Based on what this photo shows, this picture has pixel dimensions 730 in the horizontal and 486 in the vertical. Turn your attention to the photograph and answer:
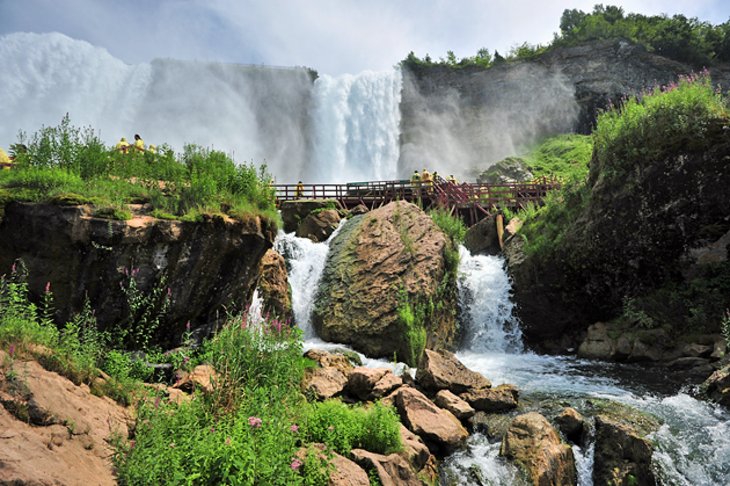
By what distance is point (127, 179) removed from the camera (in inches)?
329

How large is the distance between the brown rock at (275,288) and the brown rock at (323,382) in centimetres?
450

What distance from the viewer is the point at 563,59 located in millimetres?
44500

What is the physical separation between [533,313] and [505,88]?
3903 cm

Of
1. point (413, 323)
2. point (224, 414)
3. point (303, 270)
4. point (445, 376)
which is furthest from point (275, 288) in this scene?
point (224, 414)

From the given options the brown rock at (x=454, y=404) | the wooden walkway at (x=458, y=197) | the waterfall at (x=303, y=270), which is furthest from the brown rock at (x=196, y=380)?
the wooden walkway at (x=458, y=197)

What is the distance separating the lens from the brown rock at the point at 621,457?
17.2ft

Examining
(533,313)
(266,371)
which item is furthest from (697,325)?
(266,371)

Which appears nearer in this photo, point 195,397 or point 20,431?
point 20,431

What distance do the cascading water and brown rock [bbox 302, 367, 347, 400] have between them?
2050 millimetres

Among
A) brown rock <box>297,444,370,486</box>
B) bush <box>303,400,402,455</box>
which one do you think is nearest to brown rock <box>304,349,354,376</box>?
bush <box>303,400,402,455</box>

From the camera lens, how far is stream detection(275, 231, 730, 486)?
5.54 meters

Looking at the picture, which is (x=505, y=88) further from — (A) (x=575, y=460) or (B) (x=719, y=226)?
(A) (x=575, y=460)

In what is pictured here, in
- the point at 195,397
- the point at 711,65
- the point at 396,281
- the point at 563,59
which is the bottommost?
the point at 195,397

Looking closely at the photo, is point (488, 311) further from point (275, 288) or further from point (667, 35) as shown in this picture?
point (667, 35)
